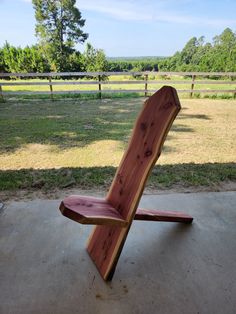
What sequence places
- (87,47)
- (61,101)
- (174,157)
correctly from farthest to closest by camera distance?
(87,47) < (61,101) < (174,157)

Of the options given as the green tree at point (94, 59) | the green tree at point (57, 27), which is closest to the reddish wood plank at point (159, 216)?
the green tree at point (94, 59)

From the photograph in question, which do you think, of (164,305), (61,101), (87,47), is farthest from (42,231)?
(87,47)

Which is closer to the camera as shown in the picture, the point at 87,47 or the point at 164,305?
the point at 164,305

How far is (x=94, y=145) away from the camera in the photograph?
13.7 ft

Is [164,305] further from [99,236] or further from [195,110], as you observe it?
[195,110]

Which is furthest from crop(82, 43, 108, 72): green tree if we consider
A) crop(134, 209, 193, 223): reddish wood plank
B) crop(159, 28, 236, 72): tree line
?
crop(134, 209, 193, 223): reddish wood plank

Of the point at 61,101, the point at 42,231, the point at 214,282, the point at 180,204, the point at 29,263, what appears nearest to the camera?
the point at 214,282

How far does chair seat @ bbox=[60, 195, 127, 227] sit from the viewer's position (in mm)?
1010

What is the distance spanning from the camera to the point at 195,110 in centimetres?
695

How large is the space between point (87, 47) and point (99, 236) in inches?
477

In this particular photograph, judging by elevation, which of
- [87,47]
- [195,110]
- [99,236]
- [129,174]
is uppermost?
[87,47]

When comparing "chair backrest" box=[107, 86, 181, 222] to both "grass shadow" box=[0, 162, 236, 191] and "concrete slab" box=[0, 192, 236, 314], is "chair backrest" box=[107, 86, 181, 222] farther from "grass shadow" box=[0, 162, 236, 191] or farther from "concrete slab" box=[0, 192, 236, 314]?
"grass shadow" box=[0, 162, 236, 191]

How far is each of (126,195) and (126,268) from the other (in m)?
0.42

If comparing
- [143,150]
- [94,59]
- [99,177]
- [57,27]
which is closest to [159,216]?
[143,150]
